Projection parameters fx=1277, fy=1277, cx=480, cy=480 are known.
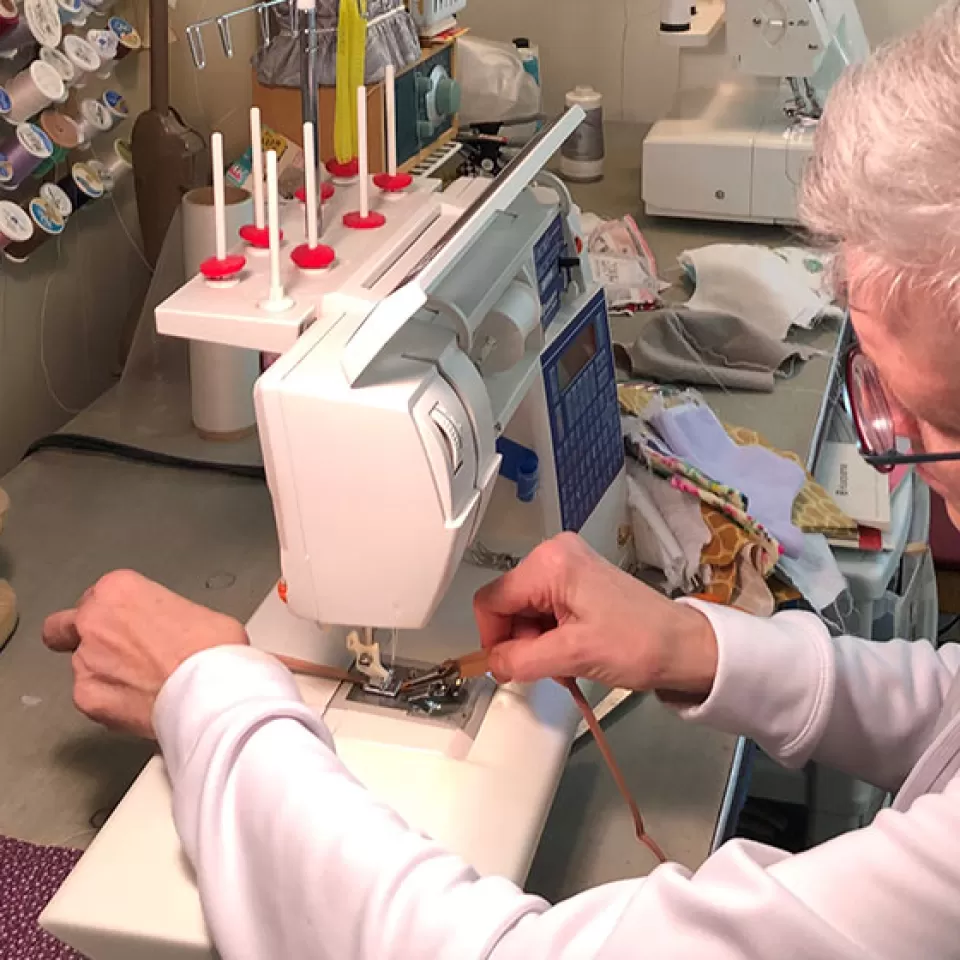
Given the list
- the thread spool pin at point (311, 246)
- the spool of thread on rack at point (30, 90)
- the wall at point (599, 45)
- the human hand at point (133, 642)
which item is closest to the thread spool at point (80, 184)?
the spool of thread on rack at point (30, 90)

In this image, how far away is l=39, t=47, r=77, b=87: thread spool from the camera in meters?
1.37

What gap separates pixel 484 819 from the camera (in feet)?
2.92

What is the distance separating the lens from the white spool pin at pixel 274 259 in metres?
0.90

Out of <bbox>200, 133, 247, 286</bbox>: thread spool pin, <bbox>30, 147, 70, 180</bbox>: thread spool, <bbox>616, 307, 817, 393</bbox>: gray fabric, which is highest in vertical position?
<bbox>200, 133, 247, 286</bbox>: thread spool pin

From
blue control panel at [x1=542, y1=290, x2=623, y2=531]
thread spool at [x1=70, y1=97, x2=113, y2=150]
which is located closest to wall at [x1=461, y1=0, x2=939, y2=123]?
thread spool at [x1=70, y1=97, x2=113, y2=150]

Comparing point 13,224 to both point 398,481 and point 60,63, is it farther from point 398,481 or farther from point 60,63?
point 398,481

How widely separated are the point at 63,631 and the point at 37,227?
65 centimetres

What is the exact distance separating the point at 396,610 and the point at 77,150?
0.89 metres

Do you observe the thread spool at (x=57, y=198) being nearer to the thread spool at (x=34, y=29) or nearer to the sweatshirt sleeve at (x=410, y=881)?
the thread spool at (x=34, y=29)

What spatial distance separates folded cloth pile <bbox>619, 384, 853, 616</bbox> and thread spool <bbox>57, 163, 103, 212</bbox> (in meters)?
0.67

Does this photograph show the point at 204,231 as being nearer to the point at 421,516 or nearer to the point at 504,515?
the point at 504,515

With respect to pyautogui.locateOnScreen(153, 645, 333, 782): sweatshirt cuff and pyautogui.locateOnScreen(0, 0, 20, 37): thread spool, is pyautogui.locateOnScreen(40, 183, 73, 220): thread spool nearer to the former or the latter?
pyautogui.locateOnScreen(0, 0, 20, 37): thread spool

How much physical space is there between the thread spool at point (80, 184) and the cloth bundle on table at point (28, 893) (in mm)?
802

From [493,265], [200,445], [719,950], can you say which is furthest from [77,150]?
[719,950]
